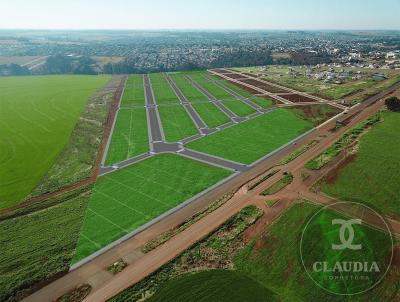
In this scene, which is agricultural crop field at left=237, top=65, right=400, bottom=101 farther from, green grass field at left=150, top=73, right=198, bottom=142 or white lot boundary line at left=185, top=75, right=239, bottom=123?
green grass field at left=150, top=73, right=198, bottom=142

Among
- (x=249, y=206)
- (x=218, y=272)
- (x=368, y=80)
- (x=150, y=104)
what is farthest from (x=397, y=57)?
(x=218, y=272)

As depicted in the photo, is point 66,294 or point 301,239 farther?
point 301,239

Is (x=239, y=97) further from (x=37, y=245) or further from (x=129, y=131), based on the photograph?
(x=37, y=245)

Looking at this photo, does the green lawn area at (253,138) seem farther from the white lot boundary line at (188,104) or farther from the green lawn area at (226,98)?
the green lawn area at (226,98)

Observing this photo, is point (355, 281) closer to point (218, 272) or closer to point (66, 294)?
point (218, 272)

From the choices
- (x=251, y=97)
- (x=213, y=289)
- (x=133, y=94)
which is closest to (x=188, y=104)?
(x=251, y=97)

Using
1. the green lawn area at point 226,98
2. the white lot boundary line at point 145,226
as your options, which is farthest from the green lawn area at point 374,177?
the green lawn area at point 226,98

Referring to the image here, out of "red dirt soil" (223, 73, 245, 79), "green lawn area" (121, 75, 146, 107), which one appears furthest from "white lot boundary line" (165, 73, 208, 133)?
"red dirt soil" (223, 73, 245, 79)
